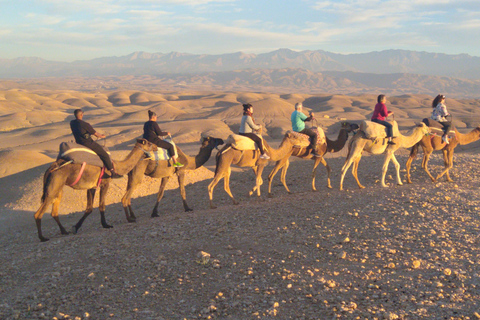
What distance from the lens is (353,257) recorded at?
721 cm

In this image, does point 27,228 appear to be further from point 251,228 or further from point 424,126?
point 424,126

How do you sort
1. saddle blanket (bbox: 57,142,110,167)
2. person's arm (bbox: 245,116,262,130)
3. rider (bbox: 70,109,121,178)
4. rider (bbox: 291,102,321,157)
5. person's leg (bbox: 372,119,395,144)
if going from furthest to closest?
rider (bbox: 291,102,321,157) → person's leg (bbox: 372,119,395,144) → person's arm (bbox: 245,116,262,130) → rider (bbox: 70,109,121,178) → saddle blanket (bbox: 57,142,110,167)

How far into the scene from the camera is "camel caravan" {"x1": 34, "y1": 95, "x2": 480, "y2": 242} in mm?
10016

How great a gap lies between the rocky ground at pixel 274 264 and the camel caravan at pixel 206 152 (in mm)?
1341

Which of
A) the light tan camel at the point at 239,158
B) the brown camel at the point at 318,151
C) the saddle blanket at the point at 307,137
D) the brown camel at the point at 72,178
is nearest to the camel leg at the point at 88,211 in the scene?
the brown camel at the point at 72,178

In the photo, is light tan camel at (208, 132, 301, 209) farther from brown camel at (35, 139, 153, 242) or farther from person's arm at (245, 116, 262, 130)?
brown camel at (35, 139, 153, 242)

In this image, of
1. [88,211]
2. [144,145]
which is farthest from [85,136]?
[88,211]

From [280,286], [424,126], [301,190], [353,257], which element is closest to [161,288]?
[280,286]

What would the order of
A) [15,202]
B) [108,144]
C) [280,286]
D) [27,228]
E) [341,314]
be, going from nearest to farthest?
[341,314], [280,286], [27,228], [15,202], [108,144]

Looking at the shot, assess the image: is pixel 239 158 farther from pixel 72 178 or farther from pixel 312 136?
pixel 72 178

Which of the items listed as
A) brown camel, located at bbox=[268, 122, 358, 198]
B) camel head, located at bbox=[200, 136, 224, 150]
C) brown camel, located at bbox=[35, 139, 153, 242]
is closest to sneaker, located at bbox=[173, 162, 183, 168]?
brown camel, located at bbox=[35, 139, 153, 242]

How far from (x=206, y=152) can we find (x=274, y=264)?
20.3 feet

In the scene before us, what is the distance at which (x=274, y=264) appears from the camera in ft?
23.0

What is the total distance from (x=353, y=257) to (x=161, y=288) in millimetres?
3518
